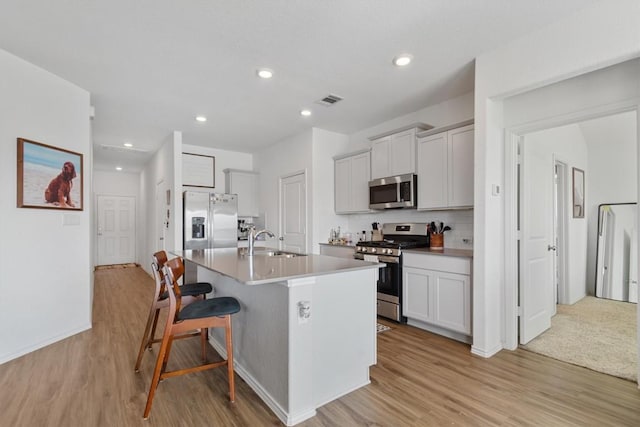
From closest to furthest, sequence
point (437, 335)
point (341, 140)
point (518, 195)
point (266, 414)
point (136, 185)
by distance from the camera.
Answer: point (266, 414)
point (518, 195)
point (437, 335)
point (341, 140)
point (136, 185)

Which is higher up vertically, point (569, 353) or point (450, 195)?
point (450, 195)

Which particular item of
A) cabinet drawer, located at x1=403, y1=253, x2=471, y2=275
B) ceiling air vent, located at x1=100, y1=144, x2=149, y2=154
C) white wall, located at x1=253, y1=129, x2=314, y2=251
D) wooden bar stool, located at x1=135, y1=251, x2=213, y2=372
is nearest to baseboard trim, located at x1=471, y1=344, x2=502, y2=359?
cabinet drawer, located at x1=403, y1=253, x2=471, y2=275

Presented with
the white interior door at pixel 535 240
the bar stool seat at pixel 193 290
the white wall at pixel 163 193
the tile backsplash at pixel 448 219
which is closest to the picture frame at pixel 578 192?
the white interior door at pixel 535 240

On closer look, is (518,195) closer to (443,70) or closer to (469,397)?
(443,70)

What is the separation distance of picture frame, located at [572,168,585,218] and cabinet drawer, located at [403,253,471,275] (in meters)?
2.81

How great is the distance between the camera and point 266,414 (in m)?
1.90

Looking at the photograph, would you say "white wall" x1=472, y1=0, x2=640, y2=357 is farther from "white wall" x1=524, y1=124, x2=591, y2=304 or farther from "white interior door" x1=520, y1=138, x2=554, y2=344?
"white wall" x1=524, y1=124, x2=591, y2=304

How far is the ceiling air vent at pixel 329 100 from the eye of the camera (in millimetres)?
3596

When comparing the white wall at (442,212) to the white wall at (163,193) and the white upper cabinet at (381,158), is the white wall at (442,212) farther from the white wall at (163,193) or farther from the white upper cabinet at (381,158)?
the white wall at (163,193)

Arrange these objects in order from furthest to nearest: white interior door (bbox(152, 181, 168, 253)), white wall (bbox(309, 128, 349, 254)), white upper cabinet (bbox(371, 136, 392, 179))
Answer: white interior door (bbox(152, 181, 168, 253)) → white wall (bbox(309, 128, 349, 254)) → white upper cabinet (bbox(371, 136, 392, 179))

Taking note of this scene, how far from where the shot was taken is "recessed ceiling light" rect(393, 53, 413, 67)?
8.86 feet

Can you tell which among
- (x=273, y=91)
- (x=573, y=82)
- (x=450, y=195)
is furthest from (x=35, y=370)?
(x=573, y=82)

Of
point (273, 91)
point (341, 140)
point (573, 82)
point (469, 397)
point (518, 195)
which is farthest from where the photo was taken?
point (341, 140)

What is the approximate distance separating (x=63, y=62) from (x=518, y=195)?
444cm
